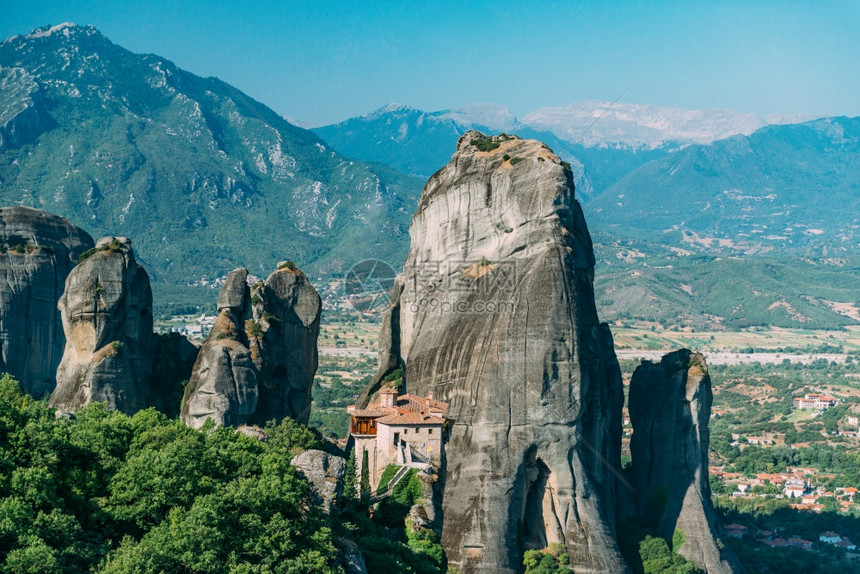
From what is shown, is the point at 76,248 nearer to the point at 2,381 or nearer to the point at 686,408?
the point at 2,381

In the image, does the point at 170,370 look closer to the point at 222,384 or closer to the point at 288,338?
the point at 288,338

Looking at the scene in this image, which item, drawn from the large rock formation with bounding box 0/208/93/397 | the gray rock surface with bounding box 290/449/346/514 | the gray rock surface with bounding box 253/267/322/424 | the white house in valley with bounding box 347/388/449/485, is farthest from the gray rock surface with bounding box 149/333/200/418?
the gray rock surface with bounding box 290/449/346/514

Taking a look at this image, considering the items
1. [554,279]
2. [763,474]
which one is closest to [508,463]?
[554,279]

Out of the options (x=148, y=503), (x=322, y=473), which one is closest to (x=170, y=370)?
(x=322, y=473)

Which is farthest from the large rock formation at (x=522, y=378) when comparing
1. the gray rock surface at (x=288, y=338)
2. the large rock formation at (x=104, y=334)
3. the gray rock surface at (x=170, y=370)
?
the large rock formation at (x=104, y=334)

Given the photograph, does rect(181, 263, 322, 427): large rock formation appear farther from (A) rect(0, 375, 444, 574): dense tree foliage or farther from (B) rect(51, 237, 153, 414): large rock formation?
(A) rect(0, 375, 444, 574): dense tree foliage

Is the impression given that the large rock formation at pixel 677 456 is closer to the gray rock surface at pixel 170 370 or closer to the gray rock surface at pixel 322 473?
the gray rock surface at pixel 170 370

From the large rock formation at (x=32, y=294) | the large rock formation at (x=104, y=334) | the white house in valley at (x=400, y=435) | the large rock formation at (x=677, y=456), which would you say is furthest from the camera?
Answer: the large rock formation at (x=32, y=294)
